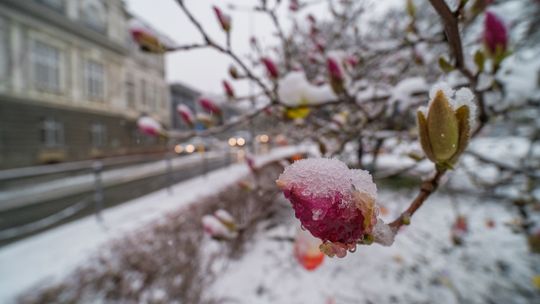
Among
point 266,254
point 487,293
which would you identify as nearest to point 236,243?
point 266,254

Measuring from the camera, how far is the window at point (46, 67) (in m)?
10.4

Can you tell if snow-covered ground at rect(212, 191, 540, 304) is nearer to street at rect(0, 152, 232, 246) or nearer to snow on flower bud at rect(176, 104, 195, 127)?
street at rect(0, 152, 232, 246)

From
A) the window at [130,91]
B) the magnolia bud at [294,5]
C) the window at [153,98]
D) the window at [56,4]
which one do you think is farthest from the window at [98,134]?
the magnolia bud at [294,5]

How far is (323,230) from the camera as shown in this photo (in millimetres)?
231

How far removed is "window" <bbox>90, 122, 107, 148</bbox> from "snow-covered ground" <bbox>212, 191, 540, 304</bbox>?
474 inches

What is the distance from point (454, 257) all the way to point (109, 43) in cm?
1555

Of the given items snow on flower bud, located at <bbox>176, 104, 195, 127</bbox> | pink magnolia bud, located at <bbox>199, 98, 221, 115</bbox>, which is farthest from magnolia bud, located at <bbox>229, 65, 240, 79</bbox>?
snow on flower bud, located at <bbox>176, 104, 195, 127</bbox>

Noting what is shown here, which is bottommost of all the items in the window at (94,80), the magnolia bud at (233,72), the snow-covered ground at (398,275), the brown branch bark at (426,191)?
the snow-covered ground at (398,275)

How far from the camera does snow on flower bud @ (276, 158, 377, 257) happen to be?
23cm

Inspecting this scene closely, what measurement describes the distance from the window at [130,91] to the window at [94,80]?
1.09 m

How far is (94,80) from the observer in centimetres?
1279

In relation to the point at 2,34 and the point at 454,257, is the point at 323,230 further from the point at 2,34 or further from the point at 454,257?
the point at 2,34

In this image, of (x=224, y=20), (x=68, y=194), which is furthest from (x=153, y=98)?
(x=224, y=20)

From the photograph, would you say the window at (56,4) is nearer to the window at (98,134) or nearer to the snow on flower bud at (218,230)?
the window at (98,134)
